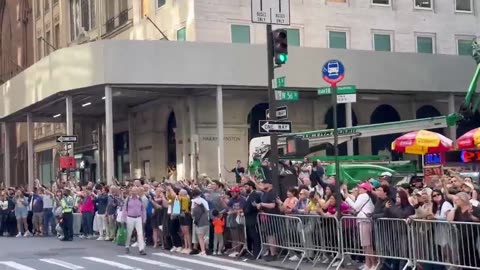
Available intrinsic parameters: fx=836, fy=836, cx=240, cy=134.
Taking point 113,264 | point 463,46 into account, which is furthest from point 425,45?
point 113,264

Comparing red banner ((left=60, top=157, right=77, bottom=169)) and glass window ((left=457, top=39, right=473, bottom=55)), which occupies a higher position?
glass window ((left=457, top=39, right=473, bottom=55))

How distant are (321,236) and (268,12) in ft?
18.6

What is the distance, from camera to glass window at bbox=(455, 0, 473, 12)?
4175 cm

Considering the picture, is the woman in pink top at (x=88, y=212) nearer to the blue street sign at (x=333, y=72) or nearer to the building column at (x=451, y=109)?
the blue street sign at (x=333, y=72)

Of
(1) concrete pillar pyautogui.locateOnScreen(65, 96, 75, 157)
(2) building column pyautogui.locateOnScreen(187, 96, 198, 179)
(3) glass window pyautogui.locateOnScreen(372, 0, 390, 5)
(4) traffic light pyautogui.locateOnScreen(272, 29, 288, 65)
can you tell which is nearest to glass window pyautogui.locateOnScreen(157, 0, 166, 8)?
(2) building column pyautogui.locateOnScreen(187, 96, 198, 179)

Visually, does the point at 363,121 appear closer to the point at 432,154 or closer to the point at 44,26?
the point at 432,154

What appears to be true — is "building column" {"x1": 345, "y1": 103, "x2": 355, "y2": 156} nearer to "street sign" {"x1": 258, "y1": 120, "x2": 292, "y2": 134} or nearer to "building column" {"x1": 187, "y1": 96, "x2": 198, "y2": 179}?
"building column" {"x1": 187, "y1": 96, "x2": 198, "y2": 179}

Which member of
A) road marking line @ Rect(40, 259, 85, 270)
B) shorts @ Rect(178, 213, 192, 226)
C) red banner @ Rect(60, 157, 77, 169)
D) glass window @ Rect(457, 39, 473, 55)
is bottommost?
road marking line @ Rect(40, 259, 85, 270)

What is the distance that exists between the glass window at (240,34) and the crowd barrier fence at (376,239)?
18.7m

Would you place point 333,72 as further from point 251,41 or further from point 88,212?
point 251,41

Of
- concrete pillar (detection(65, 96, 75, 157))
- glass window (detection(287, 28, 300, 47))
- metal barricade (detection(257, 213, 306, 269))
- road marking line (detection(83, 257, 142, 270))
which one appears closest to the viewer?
metal barricade (detection(257, 213, 306, 269))

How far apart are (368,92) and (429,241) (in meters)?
23.0

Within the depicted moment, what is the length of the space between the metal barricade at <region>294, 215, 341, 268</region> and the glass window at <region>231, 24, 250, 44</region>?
66.4 ft

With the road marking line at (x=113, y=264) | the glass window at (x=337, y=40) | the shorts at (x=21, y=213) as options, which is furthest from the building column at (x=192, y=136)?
the road marking line at (x=113, y=264)
